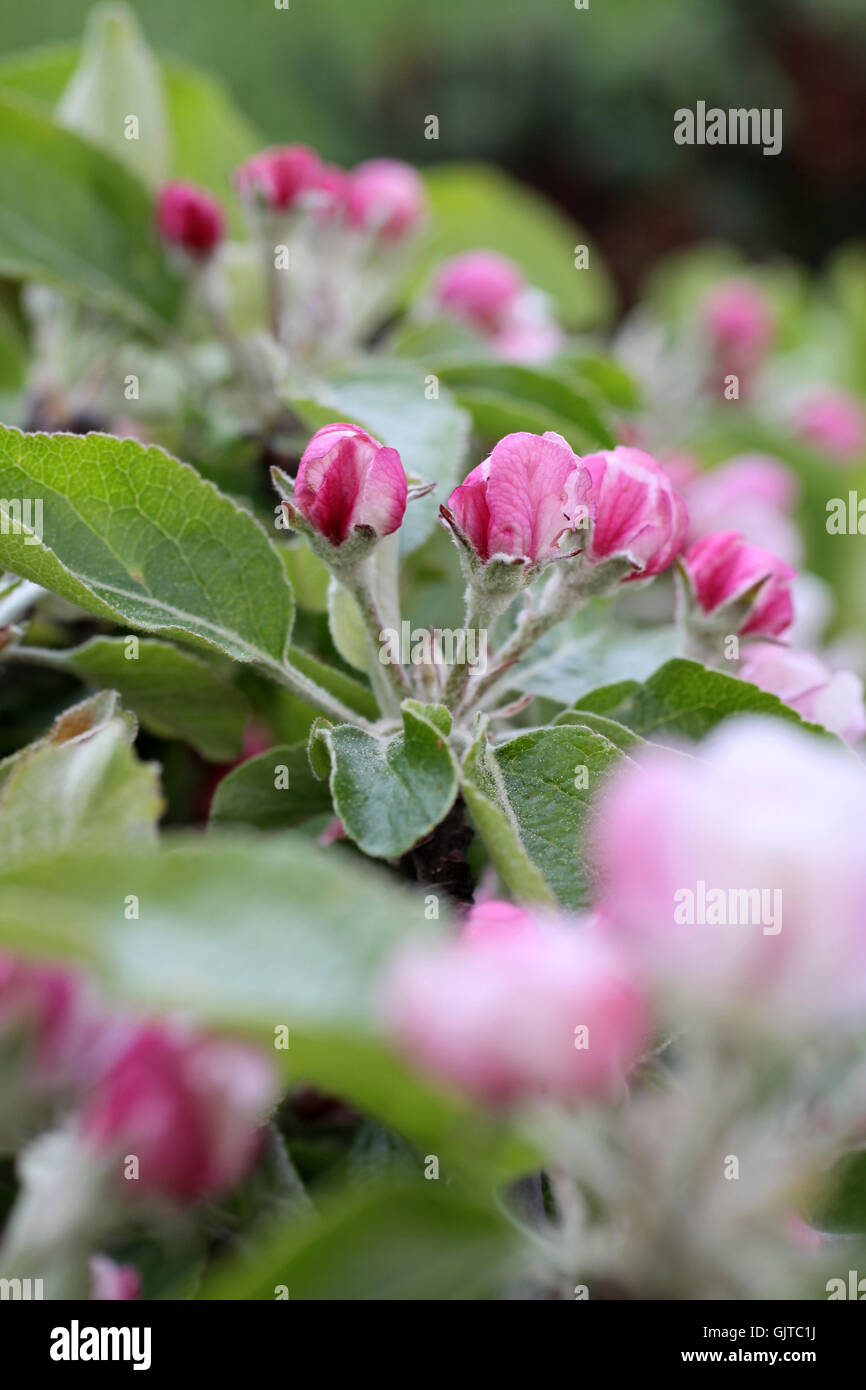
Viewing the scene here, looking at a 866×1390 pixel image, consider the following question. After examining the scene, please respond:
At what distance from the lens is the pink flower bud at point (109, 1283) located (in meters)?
0.26

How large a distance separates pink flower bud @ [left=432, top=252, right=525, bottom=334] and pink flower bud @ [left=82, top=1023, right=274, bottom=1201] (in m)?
0.48

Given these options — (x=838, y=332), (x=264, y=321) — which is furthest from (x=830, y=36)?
(x=264, y=321)

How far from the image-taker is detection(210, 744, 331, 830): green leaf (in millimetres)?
342

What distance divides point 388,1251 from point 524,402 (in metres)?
0.36

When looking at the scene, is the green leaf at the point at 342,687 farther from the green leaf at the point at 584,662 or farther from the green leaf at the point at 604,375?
the green leaf at the point at 604,375

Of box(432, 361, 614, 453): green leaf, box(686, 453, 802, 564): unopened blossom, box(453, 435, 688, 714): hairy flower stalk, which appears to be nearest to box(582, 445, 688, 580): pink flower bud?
box(453, 435, 688, 714): hairy flower stalk

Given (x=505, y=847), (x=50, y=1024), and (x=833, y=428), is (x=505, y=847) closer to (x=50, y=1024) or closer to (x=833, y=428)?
(x=50, y=1024)

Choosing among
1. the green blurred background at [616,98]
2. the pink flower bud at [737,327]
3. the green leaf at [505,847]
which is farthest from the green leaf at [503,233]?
the green blurred background at [616,98]

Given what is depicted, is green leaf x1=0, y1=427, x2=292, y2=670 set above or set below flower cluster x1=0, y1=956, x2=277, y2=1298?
above

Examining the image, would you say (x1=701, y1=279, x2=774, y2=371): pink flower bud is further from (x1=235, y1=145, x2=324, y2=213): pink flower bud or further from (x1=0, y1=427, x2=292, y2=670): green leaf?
(x1=0, y1=427, x2=292, y2=670): green leaf

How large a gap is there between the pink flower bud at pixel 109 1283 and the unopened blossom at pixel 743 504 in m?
0.39

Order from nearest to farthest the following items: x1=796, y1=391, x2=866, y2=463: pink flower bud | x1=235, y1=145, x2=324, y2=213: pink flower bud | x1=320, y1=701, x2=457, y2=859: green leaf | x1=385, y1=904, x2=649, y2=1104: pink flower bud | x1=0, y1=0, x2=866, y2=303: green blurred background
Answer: x1=385, y1=904, x2=649, y2=1104: pink flower bud → x1=320, y1=701, x2=457, y2=859: green leaf → x1=235, y1=145, x2=324, y2=213: pink flower bud → x1=796, y1=391, x2=866, y2=463: pink flower bud → x1=0, y1=0, x2=866, y2=303: green blurred background
